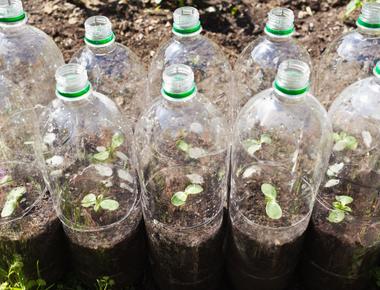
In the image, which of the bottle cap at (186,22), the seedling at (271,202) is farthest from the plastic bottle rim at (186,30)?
the seedling at (271,202)

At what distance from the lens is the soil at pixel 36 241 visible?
2.02 m

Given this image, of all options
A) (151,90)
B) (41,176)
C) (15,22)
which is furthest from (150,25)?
(41,176)

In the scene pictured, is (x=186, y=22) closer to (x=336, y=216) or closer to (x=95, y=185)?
(x=95, y=185)

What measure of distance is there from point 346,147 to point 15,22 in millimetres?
1519

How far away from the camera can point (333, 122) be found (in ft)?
6.59

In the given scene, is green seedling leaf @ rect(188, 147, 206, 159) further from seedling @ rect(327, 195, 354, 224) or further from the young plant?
the young plant

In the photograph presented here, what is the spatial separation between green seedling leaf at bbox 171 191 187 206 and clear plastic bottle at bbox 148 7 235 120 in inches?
24.6

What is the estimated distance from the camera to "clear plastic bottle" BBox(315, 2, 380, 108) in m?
2.37

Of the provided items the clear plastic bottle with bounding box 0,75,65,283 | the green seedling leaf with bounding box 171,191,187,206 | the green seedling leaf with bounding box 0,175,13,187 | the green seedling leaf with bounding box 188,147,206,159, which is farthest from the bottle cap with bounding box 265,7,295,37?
the green seedling leaf with bounding box 0,175,13,187

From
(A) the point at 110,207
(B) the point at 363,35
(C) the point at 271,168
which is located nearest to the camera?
(A) the point at 110,207

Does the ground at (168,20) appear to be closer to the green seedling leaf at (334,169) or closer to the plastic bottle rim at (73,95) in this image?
the green seedling leaf at (334,169)

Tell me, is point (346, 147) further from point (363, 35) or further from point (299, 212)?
point (363, 35)

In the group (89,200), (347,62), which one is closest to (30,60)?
(89,200)

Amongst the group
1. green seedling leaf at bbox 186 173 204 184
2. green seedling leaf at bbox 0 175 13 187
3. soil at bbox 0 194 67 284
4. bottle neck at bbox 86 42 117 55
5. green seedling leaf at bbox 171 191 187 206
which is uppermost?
bottle neck at bbox 86 42 117 55
